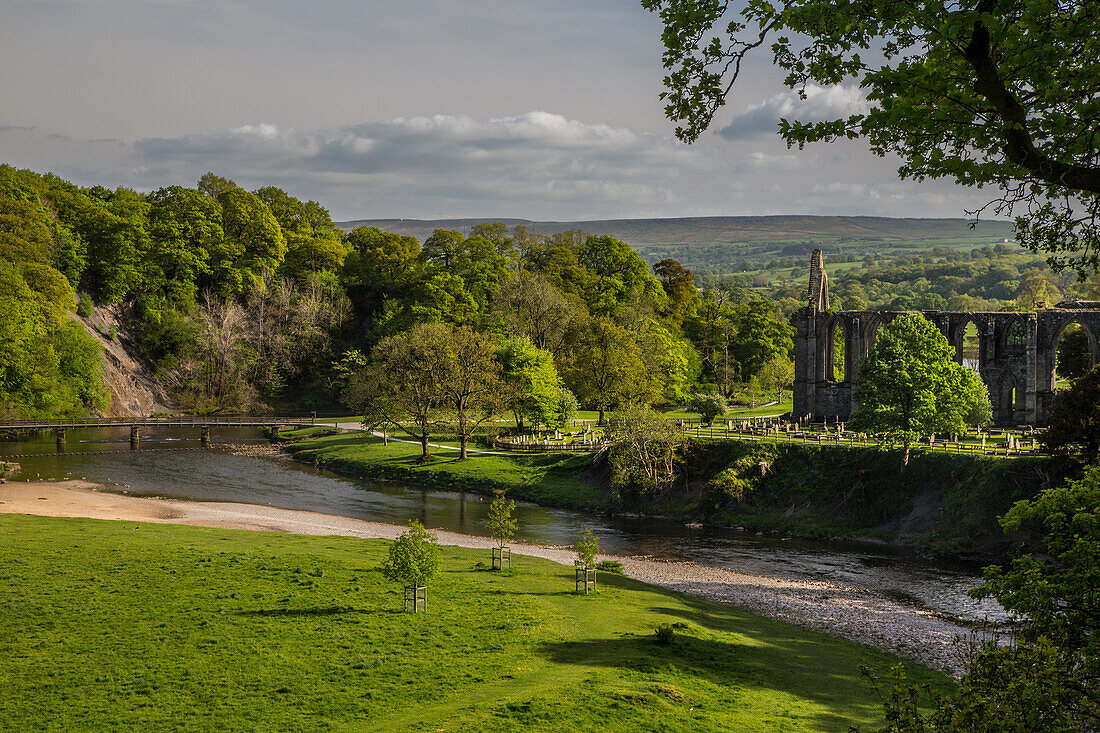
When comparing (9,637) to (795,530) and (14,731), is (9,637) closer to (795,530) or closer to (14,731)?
(14,731)

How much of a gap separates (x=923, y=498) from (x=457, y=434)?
36570mm

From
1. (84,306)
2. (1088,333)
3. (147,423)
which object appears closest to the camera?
(1088,333)

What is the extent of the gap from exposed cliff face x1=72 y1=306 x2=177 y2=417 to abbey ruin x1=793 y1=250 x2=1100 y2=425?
66.7 meters

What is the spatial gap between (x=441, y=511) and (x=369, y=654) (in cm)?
3005

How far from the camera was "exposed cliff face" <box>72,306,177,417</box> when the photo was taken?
8788 cm

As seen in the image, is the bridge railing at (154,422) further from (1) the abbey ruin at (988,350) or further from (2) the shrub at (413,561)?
(2) the shrub at (413,561)

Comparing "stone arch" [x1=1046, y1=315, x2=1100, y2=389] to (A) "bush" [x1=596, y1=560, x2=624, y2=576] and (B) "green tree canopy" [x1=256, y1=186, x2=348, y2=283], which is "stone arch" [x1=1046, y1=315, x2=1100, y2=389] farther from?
(B) "green tree canopy" [x1=256, y1=186, x2=348, y2=283]

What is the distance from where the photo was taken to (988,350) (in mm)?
65938

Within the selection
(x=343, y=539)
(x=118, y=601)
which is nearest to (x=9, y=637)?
(x=118, y=601)

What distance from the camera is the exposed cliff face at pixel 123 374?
87.9 m

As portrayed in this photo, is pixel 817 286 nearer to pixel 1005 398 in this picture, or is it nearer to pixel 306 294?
pixel 1005 398

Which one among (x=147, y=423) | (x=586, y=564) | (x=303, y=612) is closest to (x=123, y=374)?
(x=147, y=423)

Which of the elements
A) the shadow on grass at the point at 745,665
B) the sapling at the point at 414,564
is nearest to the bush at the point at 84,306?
the sapling at the point at 414,564

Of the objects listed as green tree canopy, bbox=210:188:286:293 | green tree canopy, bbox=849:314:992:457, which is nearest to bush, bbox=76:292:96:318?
green tree canopy, bbox=210:188:286:293
